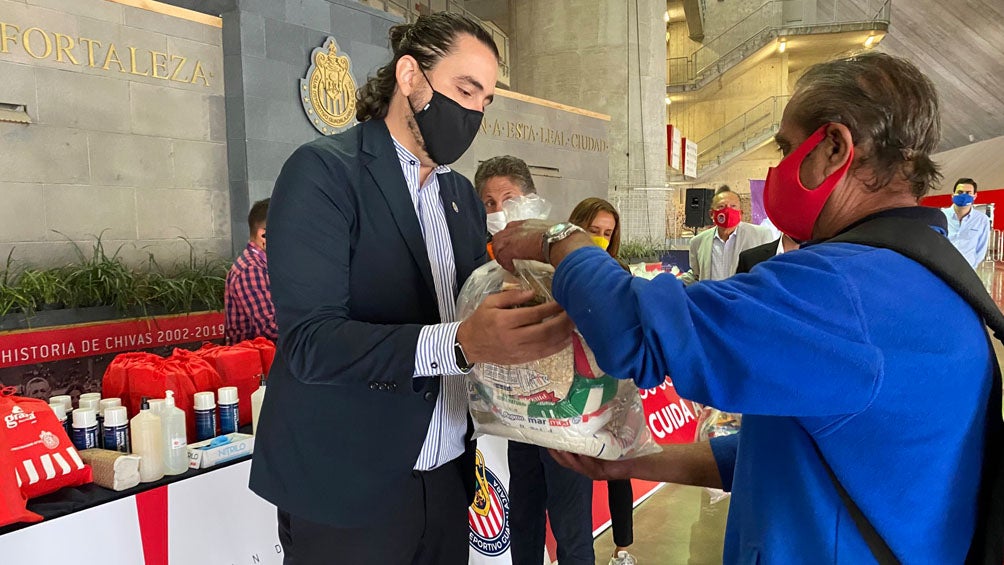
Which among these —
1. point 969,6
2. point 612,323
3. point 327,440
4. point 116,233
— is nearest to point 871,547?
point 612,323

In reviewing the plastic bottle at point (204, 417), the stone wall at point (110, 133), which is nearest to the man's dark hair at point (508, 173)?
the plastic bottle at point (204, 417)

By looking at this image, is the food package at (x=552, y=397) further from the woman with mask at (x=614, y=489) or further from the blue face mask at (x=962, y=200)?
the blue face mask at (x=962, y=200)

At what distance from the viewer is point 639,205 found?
1248 centimetres

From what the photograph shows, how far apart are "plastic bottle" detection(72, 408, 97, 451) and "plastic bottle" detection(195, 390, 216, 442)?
30 cm

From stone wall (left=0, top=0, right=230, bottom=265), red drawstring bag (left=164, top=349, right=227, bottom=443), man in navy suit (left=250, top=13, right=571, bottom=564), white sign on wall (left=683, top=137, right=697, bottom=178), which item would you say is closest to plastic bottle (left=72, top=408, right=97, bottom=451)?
red drawstring bag (left=164, top=349, right=227, bottom=443)

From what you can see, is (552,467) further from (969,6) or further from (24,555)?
(969,6)

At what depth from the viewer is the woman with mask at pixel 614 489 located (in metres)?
3.04

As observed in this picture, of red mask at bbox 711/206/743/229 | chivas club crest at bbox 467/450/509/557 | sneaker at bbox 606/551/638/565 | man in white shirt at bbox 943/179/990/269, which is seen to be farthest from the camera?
man in white shirt at bbox 943/179/990/269

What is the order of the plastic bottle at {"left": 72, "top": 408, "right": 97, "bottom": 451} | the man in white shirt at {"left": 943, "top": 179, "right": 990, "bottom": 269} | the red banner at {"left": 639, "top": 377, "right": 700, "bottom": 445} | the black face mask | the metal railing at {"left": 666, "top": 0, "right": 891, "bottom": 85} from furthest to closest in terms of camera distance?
1. the metal railing at {"left": 666, "top": 0, "right": 891, "bottom": 85}
2. the man in white shirt at {"left": 943, "top": 179, "right": 990, "bottom": 269}
3. the red banner at {"left": 639, "top": 377, "right": 700, "bottom": 445}
4. the plastic bottle at {"left": 72, "top": 408, "right": 97, "bottom": 451}
5. the black face mask

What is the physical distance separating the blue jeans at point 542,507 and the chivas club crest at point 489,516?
0.23m

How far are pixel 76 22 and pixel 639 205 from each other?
972cm

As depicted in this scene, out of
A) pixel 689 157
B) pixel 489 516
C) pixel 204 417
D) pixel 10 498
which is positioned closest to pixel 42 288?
pixel 204 417

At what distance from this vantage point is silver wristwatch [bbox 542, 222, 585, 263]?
1047 millimetres

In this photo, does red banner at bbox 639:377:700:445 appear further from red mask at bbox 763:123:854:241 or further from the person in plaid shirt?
red mask at bbox 763:123:854:241
